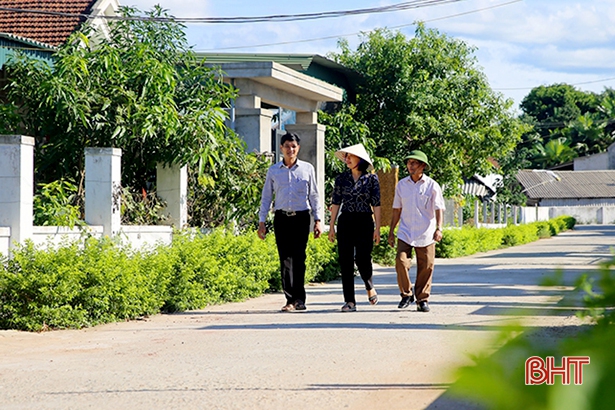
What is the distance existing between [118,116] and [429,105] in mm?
15999

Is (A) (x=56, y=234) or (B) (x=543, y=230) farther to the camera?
(B) (x=543, y=230)

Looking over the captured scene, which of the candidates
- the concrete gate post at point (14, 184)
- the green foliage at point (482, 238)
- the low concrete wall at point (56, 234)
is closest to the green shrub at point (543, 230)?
the green foliage at point (482, 238)

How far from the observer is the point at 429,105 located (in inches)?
1063

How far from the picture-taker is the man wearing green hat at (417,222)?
1015cm

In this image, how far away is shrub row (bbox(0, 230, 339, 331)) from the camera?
8.58 meters

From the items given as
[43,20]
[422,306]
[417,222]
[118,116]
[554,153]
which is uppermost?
[554,153]

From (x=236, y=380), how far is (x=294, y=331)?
7.85 feet

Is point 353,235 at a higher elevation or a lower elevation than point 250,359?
higher

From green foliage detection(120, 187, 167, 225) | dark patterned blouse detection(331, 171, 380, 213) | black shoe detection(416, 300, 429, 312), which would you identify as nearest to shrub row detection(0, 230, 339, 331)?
green foliage detection(120, 187, 167, 225)

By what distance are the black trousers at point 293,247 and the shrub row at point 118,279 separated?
3.11 ft

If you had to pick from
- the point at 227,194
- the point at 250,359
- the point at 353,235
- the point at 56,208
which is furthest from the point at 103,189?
the point at 250,359

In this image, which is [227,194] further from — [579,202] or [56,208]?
[579,202]

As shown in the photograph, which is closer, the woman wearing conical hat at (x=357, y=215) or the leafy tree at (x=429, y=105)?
the woman wearing conical hat at (x=357, y=215)

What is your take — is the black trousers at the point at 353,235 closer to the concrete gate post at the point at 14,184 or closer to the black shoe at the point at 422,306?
the black shoe at the point at 422,306
